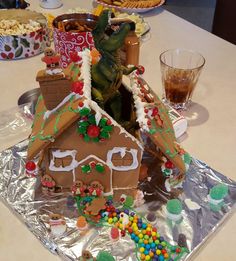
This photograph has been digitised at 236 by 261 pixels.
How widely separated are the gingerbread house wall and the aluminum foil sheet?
0.05m

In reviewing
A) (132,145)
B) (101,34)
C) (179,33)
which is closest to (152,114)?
(132,145)

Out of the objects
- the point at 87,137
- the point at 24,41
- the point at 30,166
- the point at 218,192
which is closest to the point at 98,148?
the point at 87,137

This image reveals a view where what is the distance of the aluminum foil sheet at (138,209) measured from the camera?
691 millimetres

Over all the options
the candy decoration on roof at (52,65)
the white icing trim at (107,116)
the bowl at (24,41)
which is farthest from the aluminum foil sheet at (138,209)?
the bowl at (24,41)

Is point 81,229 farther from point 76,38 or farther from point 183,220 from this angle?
point 76,38

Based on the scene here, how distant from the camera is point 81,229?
0.72m

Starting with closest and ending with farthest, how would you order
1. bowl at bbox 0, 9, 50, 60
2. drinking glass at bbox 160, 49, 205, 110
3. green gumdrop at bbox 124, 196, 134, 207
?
green gumdrop at bbox 124, 196, 134, 207 → drinking glass at bbox 160, 49, 205, 110 → bowl at bbox 0, 9, 50, 60

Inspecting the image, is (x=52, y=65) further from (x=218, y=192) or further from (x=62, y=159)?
(x=218, y=192)

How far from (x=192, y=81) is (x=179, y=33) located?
44 centimetres

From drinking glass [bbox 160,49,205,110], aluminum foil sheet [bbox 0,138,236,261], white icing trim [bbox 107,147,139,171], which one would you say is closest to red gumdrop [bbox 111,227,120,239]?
aluminum foil sheet [bbox 0,138,236,261]

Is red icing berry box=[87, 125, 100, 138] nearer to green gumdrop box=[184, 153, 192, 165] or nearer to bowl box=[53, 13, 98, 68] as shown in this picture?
green gumdrop box=[184, 153, 192, 165]

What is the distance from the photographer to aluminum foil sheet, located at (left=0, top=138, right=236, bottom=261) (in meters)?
0.69

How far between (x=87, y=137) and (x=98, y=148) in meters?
0.04

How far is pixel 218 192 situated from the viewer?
0.77m
